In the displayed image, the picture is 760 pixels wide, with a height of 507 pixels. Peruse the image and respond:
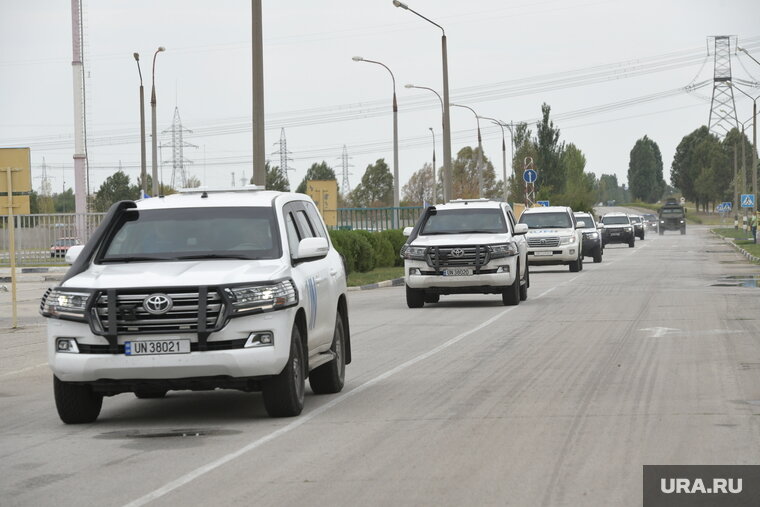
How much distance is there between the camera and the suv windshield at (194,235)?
36.0ft

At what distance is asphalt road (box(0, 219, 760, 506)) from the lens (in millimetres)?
7695

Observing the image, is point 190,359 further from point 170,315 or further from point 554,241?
point 554,241

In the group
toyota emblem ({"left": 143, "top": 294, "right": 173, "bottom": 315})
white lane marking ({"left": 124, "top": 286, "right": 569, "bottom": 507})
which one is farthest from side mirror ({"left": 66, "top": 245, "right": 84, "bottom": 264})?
white lane marking ({"left": 124, "top": 286, "right": 569, "bottom": 507})

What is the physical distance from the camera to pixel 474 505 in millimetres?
7094

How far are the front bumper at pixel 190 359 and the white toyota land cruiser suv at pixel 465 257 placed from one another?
14207mm

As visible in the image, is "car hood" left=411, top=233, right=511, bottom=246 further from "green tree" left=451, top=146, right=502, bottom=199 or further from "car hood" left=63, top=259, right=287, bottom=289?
"green tree" left=451, top=146, right=502, bottom=199

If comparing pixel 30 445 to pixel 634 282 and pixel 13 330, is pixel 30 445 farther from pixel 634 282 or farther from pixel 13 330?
pixel 634 282

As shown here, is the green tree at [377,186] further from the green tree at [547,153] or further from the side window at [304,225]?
the side window at [304,225]

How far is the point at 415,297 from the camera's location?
2500 cm

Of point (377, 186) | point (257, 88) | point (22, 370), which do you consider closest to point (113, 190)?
point (377, 186)

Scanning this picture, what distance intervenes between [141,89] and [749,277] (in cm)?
2609

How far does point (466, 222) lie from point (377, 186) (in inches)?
4027

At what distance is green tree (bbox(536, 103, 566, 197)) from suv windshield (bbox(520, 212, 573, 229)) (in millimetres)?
61120

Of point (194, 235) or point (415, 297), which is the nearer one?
point (194, 235)
